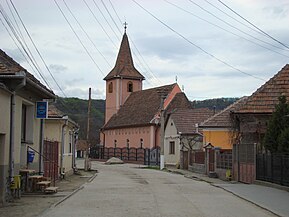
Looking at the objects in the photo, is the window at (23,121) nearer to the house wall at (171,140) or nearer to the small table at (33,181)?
the small table at (33,181)

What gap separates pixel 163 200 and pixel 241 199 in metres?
2.94

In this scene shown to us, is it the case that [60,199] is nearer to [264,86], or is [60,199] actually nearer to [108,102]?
[264,86]

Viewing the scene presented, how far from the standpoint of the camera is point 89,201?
17453 mm

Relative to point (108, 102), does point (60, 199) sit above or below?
below

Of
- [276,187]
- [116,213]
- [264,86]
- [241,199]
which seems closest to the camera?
[116,213]

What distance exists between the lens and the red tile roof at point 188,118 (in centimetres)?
5255

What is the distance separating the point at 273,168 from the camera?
23.8 metres

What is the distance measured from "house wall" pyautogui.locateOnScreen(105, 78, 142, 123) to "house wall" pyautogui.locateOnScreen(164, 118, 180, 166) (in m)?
25.9

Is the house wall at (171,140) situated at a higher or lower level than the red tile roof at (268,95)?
lower

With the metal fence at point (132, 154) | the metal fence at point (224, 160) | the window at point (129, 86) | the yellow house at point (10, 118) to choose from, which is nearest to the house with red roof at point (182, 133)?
the metal fence at point (132, 154)

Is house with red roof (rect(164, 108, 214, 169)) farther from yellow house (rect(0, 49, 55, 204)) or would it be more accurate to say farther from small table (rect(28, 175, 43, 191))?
yellow house (rect(0, 49, 55, 204))

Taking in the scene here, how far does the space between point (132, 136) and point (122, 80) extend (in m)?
12.0

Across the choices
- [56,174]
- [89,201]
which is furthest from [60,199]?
[56,174]

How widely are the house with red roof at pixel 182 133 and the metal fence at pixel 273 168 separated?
919 inches
